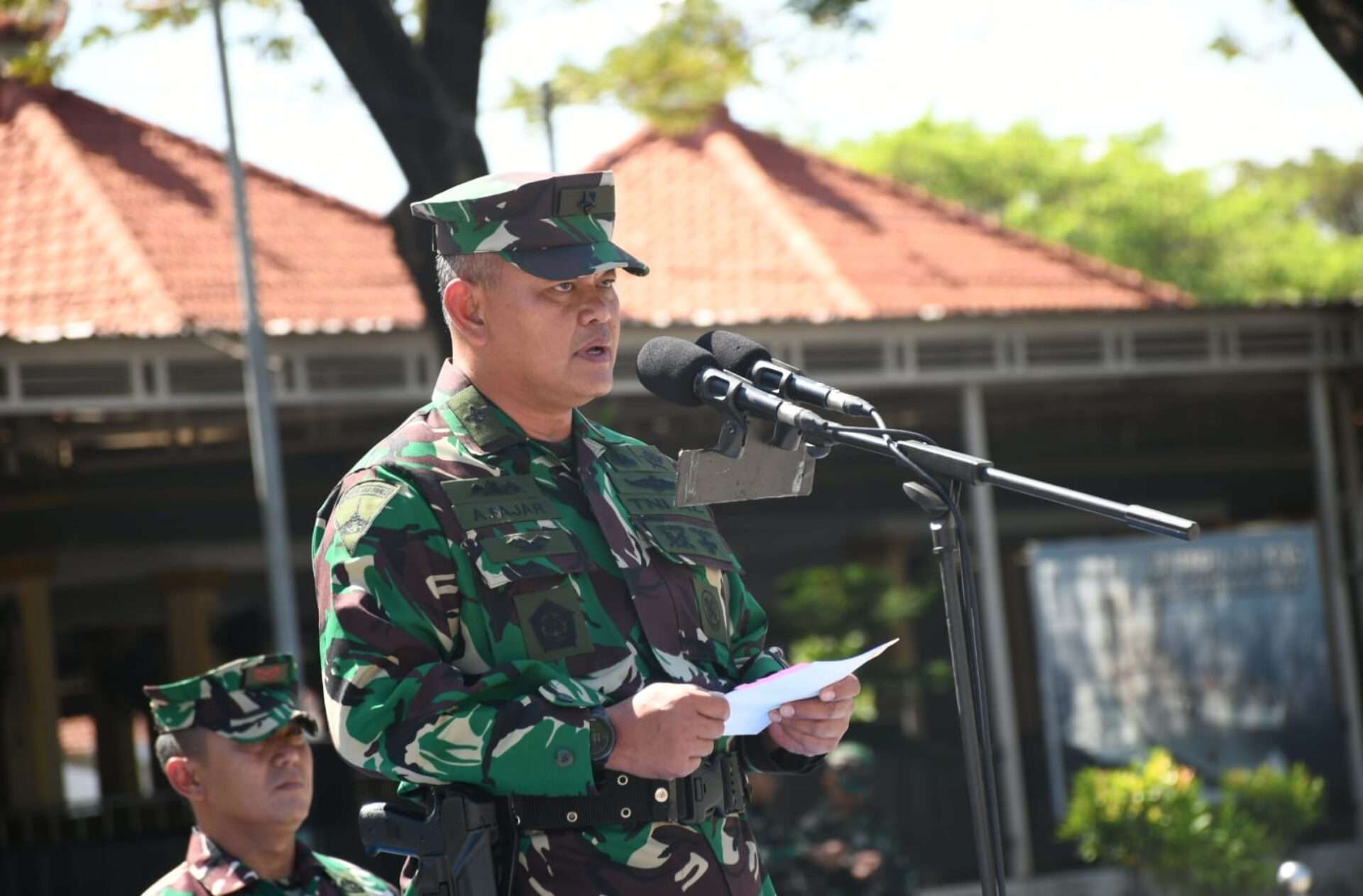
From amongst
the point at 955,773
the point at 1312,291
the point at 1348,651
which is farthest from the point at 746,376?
the point at 1312,291

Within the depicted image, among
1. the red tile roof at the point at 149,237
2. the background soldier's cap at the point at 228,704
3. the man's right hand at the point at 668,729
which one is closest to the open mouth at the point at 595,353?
the man's right hand at the point at 668,729

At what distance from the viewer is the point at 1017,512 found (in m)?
18.2

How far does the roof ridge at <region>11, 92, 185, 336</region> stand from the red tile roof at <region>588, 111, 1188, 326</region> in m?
3.23

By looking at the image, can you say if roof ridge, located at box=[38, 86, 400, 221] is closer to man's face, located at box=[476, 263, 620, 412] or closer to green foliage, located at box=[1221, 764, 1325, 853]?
green foliage, located at box=[1221, 764, 1325, 853]

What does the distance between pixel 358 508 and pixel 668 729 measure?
20.6 inches

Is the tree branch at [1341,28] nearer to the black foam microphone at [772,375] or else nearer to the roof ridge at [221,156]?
the black foam microphone at [772,375]

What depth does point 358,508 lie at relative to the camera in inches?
95.1

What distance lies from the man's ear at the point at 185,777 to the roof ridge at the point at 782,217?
856cm

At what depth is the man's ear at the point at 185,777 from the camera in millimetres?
3719

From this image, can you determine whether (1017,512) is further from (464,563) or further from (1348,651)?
(464,563)

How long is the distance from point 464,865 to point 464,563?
393 millimetres

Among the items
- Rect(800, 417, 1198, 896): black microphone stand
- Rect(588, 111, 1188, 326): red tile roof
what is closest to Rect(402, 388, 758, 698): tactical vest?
Rect(800, 417, 1198, 896): black microphone stand

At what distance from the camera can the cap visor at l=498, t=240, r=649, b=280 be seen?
252 centimetres

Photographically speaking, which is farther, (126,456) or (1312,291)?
(1312,291)
